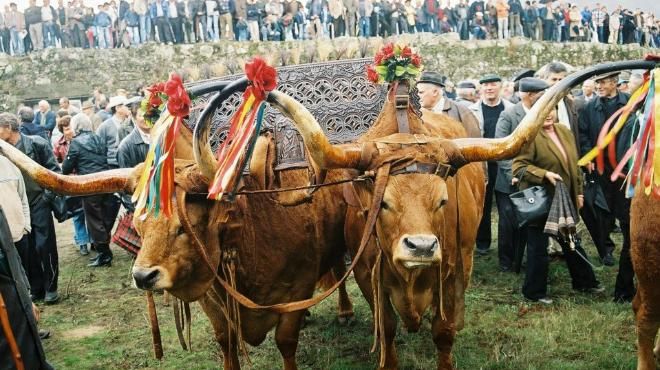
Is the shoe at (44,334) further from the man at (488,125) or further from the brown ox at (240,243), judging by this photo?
the man at (488,125)

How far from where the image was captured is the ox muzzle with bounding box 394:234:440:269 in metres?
3.13

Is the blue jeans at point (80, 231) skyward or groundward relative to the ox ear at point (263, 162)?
groundward

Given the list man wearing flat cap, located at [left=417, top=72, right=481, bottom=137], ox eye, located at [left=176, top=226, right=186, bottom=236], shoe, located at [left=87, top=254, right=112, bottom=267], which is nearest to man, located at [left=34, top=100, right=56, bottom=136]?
shoe, located at [left=87, top=254, right=112, bottom=267]

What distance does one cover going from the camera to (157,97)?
4.29 m

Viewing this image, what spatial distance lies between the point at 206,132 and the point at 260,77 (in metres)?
0.45

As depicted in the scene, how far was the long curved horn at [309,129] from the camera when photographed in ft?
10.8

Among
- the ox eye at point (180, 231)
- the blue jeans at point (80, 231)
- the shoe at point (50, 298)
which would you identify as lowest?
the shoe at point (50, 298)

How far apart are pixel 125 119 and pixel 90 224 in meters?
1.78

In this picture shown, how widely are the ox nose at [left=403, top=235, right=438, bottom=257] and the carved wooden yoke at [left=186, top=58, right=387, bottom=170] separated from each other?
4.22 feet

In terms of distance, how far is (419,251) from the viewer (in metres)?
3.13

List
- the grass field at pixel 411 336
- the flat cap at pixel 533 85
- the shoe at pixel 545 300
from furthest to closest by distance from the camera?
the flat cap at pixel 533 85
the shoe at pixel 545 300
the grass field at pixel 411 336

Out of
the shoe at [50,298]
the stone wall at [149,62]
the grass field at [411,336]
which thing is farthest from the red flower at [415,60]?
the stone wall at [149,62]

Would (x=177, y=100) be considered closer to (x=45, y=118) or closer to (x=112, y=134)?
(x=112, y=134)

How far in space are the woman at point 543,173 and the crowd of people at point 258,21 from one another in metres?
20.7
